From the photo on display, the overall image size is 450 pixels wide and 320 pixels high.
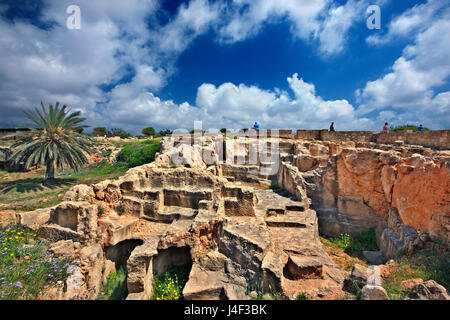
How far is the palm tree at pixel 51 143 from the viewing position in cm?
1235

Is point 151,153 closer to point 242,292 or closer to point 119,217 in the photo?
point 119,217

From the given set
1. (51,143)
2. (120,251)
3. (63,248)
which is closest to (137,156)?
(51,143)

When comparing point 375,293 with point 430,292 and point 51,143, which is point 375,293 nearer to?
point 430,292

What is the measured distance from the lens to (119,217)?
7.63 meters

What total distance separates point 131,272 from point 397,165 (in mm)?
9367

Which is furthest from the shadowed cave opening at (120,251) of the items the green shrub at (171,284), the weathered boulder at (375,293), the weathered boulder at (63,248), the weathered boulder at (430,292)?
the weathered boulder at (430,292)

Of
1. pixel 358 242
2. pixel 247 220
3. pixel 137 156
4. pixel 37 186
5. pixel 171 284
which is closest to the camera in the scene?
pixel 171 284

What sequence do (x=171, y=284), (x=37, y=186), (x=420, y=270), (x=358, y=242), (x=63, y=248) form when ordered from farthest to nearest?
1. (x=37, y=186)
2. (x=358, y=242)
3. (x=63, y=248)
4. (x=171, y=284)
5. (x=420, y=270)

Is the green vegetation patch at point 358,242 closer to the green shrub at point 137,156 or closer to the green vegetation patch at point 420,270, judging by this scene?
the green vegetation patch at point 420,270

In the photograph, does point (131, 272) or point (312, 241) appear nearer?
point (131, 272)

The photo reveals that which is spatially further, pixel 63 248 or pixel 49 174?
pixel 49 174

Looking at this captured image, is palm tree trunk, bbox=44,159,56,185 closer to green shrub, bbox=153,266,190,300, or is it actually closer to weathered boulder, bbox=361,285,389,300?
green shrub, bbox=153,266,190,300

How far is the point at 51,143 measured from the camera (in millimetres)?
12898
